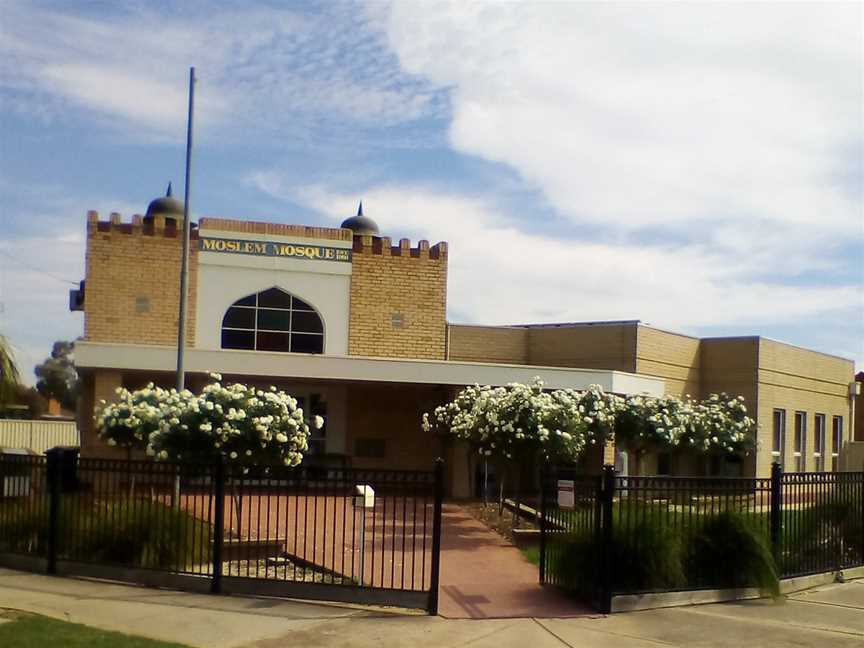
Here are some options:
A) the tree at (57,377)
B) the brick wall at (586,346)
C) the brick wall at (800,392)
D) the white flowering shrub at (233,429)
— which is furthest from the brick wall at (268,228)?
the tree at (57,377)

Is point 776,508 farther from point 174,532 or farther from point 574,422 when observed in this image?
point 174,532

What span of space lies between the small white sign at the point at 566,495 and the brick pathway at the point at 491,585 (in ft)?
3.67

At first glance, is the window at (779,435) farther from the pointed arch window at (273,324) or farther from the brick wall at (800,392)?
the pointed arch window at (273,324)

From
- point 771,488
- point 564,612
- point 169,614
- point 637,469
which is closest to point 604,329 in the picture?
point 637,469

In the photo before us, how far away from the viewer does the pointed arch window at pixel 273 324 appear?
26312 millimetres

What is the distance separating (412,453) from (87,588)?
51.9 ft

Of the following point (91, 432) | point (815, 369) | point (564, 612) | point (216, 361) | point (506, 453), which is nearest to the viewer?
point (564, 612)

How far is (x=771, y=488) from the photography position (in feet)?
42.6

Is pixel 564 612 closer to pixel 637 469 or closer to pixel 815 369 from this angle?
pixel 637 469

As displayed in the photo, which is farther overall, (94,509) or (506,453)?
(506,453)

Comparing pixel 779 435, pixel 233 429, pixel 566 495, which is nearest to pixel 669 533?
pixel 566 495

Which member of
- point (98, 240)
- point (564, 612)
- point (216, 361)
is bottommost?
point (564, 612)

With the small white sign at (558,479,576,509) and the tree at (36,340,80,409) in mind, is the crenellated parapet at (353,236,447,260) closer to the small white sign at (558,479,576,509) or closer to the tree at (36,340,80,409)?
the small white sign at (558,479,576,509)

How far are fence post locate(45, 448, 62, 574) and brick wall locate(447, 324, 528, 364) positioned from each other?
64.9 ft
